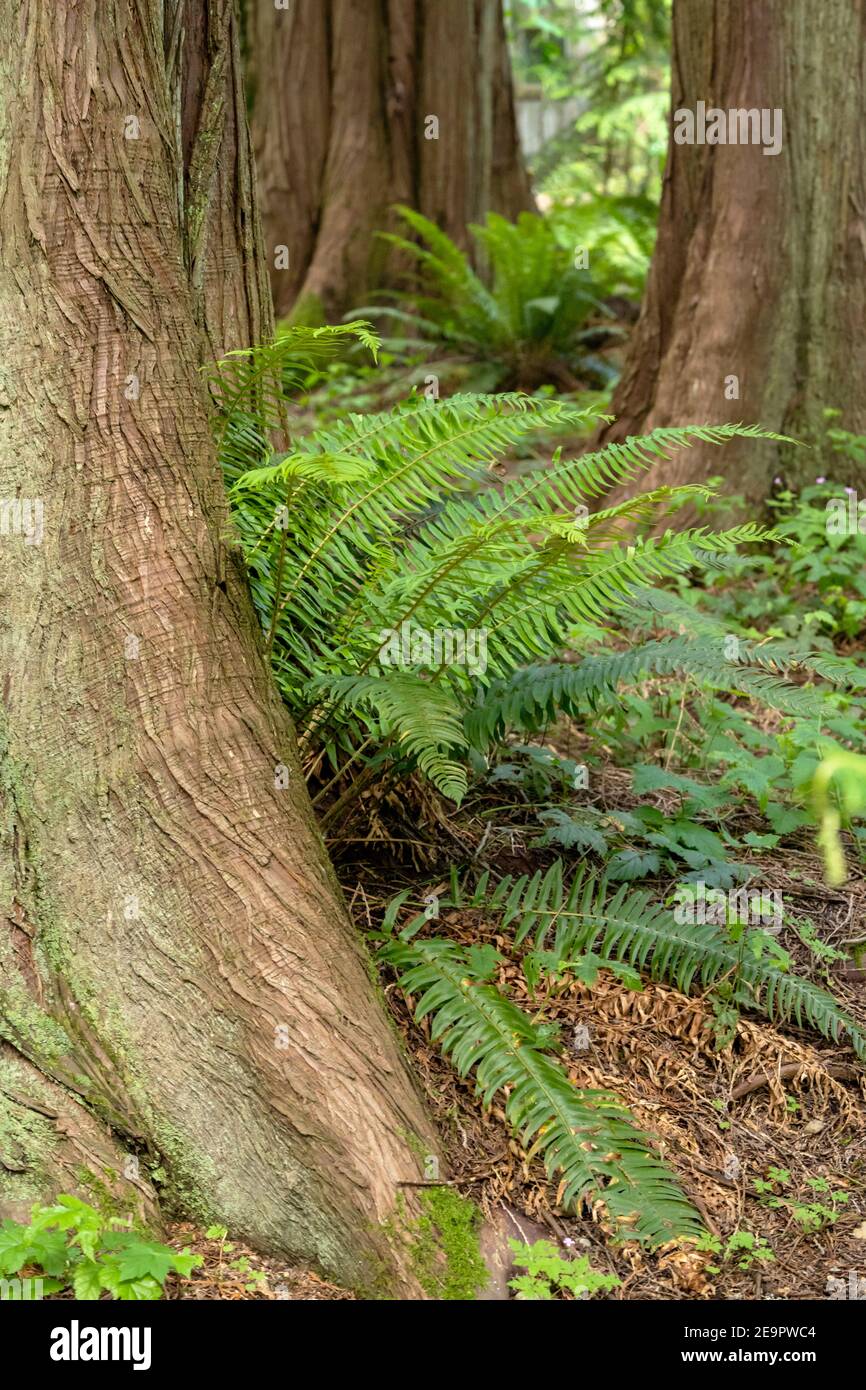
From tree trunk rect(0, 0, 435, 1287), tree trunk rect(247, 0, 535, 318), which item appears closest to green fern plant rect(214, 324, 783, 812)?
tree trunk rect(0, 0, 435, 1287)

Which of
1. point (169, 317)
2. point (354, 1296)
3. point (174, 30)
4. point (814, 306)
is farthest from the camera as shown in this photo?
point (814, 306)

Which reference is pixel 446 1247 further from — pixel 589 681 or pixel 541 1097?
pixel 589 681

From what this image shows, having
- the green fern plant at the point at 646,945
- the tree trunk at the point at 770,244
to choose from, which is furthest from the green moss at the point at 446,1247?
the tree trunk at the point at 770,244

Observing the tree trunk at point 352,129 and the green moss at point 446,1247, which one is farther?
the tree trunk at point 352,129

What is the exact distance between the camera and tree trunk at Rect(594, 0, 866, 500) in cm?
567

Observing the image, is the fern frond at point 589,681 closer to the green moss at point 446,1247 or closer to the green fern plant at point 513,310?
the green moss at point 446,1247

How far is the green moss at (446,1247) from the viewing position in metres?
2.46

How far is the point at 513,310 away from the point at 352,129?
1.95m

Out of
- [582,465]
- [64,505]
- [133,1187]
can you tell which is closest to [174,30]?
[64,505]

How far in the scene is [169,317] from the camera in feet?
8.83

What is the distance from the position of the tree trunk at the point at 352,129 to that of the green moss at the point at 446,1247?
24.2 ft

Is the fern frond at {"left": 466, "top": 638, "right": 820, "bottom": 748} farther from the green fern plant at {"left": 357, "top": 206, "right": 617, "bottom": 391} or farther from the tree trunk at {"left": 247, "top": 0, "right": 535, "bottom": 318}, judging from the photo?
the tree trunk at {"left": 247, "top": 0, "right": 535, "bottom": 318}

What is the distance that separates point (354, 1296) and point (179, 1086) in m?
0.53

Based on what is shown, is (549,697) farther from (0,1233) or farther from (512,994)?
(0,1233)
